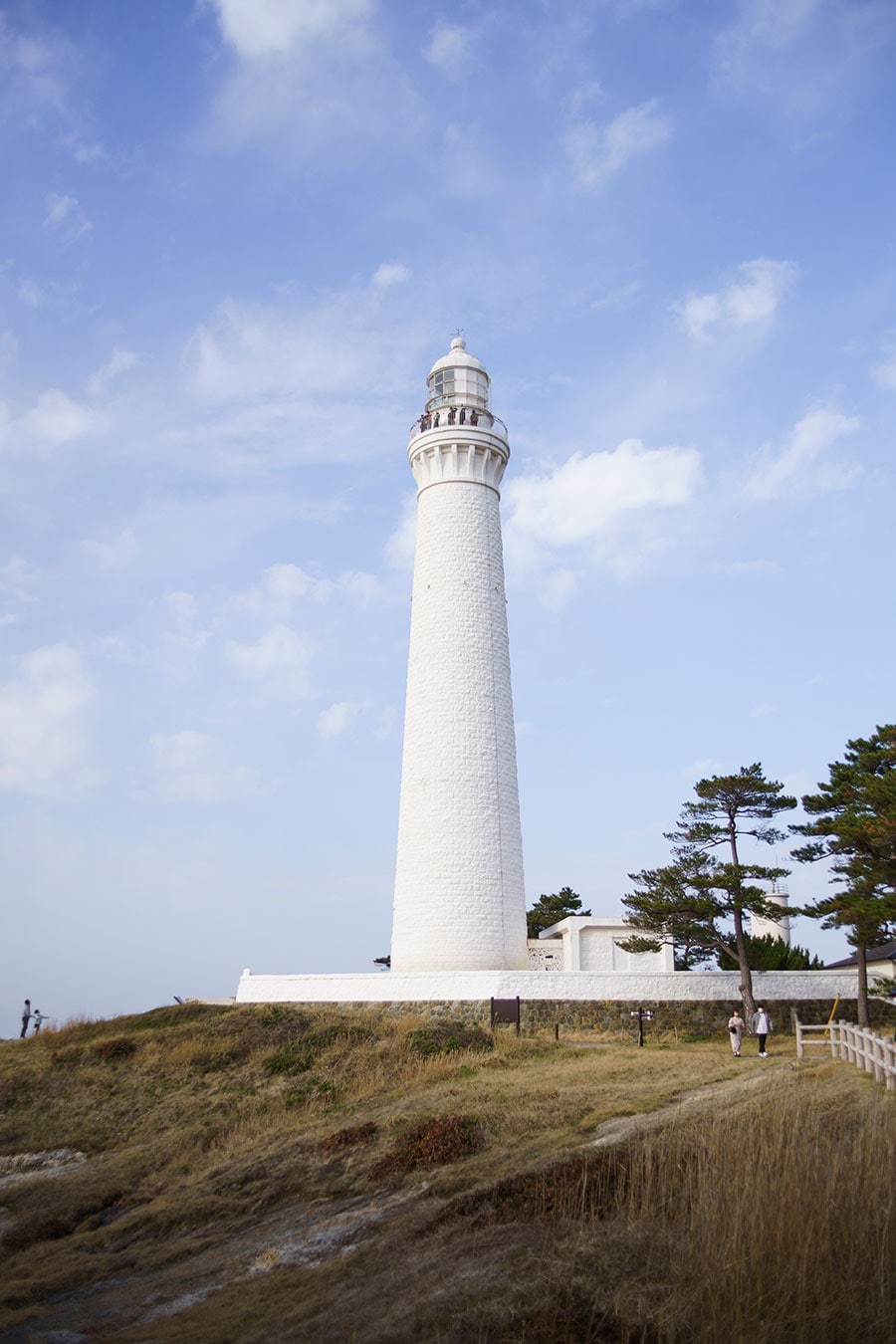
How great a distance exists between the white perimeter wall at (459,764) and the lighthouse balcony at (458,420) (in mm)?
1864

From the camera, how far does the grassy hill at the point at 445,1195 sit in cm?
700

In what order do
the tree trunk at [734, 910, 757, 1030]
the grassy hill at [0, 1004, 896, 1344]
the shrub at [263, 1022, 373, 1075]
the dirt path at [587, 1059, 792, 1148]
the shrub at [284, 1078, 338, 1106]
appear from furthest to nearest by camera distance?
the tree trunk at [734, 910, 757, 1030]
the shrub at [263, 1022, 373, 1075]
the shrub at [284, 1078, 338, 1106]
the dirt path at [587, 1059, 792, 1148]
the grassy hill at [0, 1004, 896, 1344]

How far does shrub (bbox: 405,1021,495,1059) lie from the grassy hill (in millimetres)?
104

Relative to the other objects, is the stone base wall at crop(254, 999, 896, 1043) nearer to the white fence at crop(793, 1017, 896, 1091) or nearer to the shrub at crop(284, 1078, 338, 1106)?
the shrub at crop(284, 1078, 338, 1106)

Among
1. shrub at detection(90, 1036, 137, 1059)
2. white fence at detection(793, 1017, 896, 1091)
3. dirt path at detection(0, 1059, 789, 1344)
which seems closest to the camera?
dirt path at detection(0, 1059, 789, 1344)

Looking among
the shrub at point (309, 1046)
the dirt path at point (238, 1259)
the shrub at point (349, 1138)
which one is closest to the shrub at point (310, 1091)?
the shrub at point (309, 1046)

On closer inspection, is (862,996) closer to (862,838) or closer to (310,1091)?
(862,838)

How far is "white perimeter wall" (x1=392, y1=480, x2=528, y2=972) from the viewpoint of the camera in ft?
91.1

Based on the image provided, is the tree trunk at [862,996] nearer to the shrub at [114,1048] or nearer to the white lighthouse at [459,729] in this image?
the white lighthouse at [459,729]

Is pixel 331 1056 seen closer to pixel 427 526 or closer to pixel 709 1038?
pixel 709 1038

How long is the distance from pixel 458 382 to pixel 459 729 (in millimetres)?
11764

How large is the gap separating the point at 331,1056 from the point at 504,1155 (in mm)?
10927

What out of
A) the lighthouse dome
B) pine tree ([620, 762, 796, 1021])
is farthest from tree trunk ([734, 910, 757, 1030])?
the lighthouse dome

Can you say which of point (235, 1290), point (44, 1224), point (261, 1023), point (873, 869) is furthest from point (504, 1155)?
point (261, 1023)
